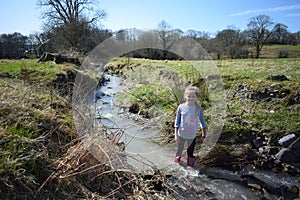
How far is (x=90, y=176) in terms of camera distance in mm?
3354

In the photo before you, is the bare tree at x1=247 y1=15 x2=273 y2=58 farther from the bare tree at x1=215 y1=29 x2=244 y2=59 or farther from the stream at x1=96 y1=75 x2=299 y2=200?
the stream at x1=96 y1=75 x2=299 y2=200

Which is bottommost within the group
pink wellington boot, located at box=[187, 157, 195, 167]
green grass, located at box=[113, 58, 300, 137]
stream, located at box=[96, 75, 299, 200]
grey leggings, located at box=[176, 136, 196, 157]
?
stream, located at box=[96, 75, 299, 200]

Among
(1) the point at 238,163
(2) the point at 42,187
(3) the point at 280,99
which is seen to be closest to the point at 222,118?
(1) the point at 238,163

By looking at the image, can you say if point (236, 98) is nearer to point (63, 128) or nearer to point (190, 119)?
point (190, 119)

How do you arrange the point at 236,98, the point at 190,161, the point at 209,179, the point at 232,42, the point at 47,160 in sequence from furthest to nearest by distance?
the point at 232,42, the point at 236,98, the point at 190,161, the point at 209,179, the point at 47,160

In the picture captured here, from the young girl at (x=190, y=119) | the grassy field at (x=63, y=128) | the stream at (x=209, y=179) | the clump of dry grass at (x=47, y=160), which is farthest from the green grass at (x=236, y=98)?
the clump of dry grass at (x=47, y=160)

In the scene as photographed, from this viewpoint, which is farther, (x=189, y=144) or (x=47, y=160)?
(x=189, y=144)

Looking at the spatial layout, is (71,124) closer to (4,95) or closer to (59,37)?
(4,95)

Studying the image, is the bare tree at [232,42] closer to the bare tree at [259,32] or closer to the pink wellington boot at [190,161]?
the bare tree at [259,32]

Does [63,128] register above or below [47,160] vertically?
above

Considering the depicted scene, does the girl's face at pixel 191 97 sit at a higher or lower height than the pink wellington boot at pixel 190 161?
higher

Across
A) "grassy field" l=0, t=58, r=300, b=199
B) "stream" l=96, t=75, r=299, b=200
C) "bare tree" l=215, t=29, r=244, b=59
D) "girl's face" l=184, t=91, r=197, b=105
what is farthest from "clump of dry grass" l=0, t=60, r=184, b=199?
"bare tree" l=215, t=29, r=244, b=59

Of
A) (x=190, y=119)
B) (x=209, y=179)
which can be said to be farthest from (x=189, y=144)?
(x=209, y=179)

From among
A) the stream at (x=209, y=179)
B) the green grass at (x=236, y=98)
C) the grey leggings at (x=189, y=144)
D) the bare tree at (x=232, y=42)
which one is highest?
the bare tree at (x=232, y=42)
